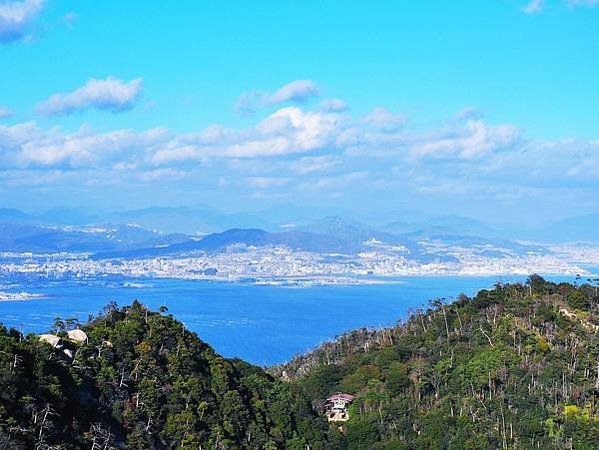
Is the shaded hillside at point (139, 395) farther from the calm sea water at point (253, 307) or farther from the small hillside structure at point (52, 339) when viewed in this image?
the calm sea water at point (253, 307)

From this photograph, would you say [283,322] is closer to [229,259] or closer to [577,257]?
[229,259]

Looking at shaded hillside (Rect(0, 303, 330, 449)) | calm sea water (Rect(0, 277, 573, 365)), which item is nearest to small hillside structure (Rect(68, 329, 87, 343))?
shaded hillside (Rect(0, 303, 330, 449))

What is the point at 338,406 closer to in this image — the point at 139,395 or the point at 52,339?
the point at 139,395

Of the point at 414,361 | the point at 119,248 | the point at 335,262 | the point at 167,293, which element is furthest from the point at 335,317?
the point at 119,248

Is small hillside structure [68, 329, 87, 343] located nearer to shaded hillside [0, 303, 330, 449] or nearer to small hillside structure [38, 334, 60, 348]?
shaded hillside [0, 303, 330, 449]

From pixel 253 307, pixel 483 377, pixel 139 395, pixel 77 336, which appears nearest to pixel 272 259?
pixel 253 307
